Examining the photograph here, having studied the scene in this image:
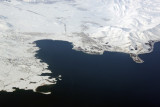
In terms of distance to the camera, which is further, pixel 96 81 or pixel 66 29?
pixel 66 29

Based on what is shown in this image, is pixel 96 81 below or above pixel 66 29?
below

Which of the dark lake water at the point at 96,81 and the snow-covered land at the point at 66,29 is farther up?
the snow-covered land at the point at 66,29

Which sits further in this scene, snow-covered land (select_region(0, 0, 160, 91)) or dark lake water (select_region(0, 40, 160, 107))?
snow-covered land (select_region(0, 0, 160, 91))

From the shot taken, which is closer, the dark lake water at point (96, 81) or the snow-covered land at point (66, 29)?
the dark lake water at point (96, 81)

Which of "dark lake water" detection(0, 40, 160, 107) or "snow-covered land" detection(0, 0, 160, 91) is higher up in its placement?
"snow-covered land" detection(0, 0, 160, 91)
